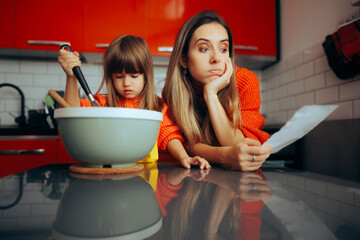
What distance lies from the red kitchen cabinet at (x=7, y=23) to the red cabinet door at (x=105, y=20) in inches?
20.1

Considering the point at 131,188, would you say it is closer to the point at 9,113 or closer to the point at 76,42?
the point at 76,42

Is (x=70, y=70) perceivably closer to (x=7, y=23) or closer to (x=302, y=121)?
(x=302, y=121)

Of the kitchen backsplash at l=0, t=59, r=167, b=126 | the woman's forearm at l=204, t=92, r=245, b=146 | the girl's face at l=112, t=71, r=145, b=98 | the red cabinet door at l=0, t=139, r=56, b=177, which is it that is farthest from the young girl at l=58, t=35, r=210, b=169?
the kitchen backsplash at l=0, t=59, r=167, b=126

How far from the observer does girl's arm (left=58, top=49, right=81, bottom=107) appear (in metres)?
0.72

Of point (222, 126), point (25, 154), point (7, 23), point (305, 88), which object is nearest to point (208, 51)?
point (222, 126)

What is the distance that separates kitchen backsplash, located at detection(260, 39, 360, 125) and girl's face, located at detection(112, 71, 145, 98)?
1.17 m

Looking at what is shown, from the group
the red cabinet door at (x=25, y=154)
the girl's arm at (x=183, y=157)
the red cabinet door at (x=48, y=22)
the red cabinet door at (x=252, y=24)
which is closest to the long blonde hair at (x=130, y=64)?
the girl's arm at (x=183, y=157)

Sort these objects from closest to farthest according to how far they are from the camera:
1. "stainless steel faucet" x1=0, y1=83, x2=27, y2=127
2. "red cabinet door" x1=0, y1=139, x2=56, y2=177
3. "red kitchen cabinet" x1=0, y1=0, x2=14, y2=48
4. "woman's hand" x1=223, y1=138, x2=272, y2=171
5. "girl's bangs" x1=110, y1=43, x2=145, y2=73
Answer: "woman's hand" x1=223, y1=138, x2=272, y2=171
"girl's bangs" x1=110, y1=43, x2=145, y2=73
"red cabinet door" x1=0, y1=139, x2=56, y2=177
"red kitchen cabinet" x1=0, y1=0, x2=14, y2=48
"stainless steel faucet" x1=0, y1=83, x2=27, y2=127

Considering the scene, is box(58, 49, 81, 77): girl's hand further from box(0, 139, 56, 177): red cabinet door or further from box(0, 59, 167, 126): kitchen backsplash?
box(0, 59, 167, 126): kitchen backsplash

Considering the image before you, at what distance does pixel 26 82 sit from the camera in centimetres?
218

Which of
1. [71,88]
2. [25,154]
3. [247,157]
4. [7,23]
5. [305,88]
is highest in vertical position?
[7,23]

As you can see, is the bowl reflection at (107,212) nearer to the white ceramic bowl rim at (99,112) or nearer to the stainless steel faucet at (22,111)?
the white ceramic bowl rim at (99,112)

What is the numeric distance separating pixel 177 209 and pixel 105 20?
1.97 m

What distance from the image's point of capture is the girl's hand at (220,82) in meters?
0.96
